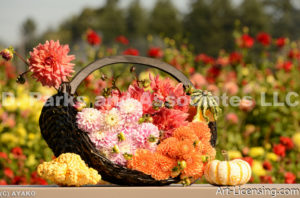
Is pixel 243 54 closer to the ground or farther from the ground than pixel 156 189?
farther from the ground

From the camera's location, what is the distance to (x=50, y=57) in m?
1.88

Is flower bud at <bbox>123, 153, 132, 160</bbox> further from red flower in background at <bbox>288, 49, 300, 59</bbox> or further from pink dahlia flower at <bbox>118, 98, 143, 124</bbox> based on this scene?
red flower in background at <bbox>288, 49, 300, 59</bbox>

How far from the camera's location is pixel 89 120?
1.75m

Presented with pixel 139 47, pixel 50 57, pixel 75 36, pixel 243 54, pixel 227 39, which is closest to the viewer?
pixel 50 57

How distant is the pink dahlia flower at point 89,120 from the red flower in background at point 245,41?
316cm

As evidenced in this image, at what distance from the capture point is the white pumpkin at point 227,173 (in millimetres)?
1760

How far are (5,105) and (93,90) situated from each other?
0.76 meters

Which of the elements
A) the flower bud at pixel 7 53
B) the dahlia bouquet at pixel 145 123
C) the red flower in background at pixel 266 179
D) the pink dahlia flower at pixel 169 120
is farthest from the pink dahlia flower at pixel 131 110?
the red flower in background at pixel 266 179

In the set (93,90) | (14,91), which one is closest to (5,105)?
(14,91)

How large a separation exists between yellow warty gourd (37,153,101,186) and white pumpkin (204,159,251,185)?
443 millimetres

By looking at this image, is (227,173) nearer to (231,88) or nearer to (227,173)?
(227,173)

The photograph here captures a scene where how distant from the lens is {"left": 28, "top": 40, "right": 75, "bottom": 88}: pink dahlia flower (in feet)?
6.13

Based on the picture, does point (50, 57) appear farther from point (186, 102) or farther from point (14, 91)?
point (14, 91)

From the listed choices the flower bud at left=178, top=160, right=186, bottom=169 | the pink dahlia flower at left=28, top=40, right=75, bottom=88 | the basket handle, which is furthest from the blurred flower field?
the flower bud at left=178, top=160, right=186, bottom=169
